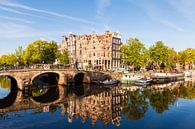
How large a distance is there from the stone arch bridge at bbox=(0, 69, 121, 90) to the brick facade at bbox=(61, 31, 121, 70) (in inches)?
611

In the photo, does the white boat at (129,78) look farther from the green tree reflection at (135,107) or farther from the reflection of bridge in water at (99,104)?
the green tree reflection at (135,107)

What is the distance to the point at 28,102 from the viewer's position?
153 feet

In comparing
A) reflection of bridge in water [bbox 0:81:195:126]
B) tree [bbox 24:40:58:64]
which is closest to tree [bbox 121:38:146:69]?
tree [bbox 24:40:58:64]

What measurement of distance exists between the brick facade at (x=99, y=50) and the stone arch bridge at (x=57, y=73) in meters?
15.5

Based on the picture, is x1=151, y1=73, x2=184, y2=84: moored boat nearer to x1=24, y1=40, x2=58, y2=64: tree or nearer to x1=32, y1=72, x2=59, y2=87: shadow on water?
x1=32, y1=72, x2=59, y2=87: shadow on water

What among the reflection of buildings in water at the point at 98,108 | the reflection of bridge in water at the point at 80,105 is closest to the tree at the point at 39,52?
the reflection of bridge in water at the point at 80,105

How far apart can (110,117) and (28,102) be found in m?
19.5

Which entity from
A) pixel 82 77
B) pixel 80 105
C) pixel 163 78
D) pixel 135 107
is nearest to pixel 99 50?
pixel 82 77

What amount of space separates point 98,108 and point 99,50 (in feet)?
188

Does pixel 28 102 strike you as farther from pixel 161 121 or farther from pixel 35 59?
pixel 35 59

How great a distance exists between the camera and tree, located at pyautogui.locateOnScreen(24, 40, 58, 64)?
9025 centimetres

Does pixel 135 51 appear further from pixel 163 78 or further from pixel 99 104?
pixel 99 104

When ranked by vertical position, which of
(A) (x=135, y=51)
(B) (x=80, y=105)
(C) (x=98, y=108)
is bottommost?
(C) (x=98, y=108)

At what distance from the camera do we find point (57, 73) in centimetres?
6912
